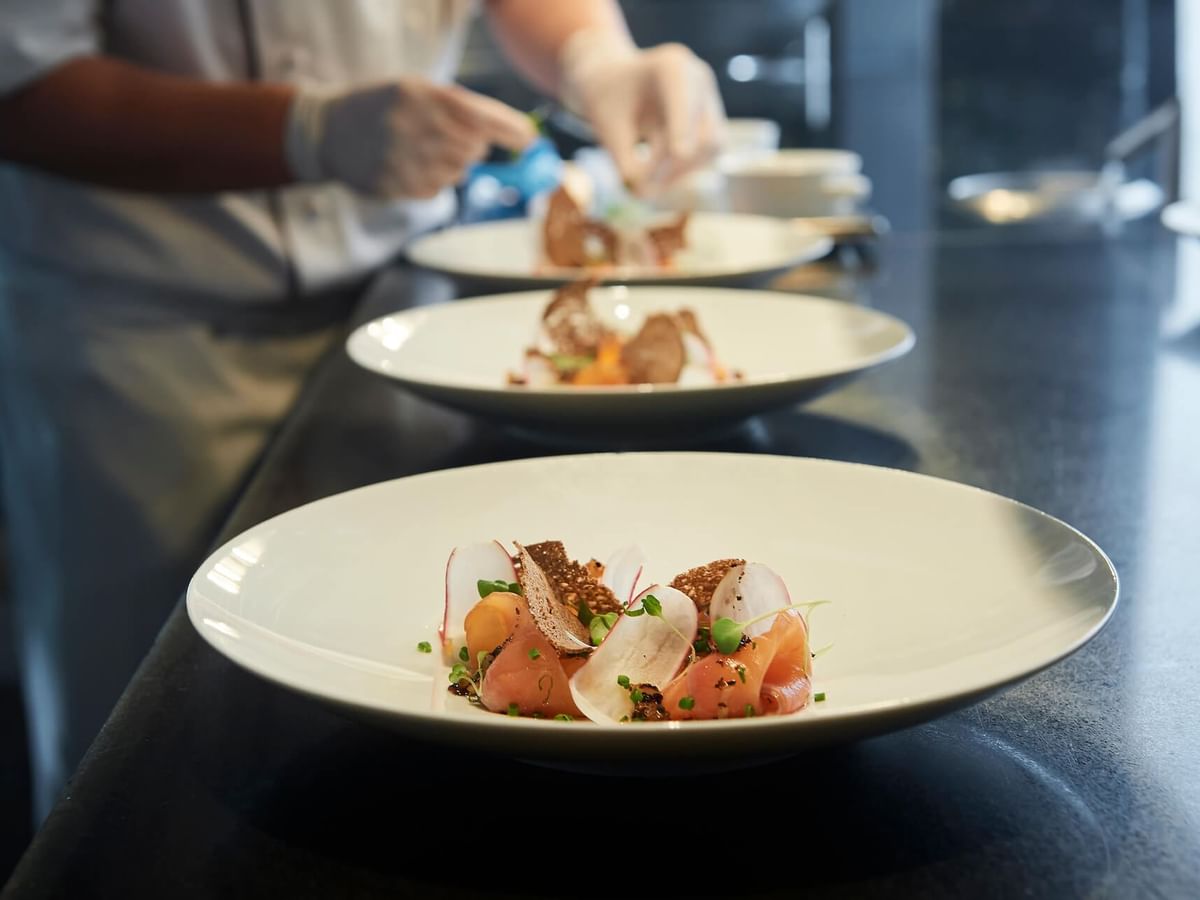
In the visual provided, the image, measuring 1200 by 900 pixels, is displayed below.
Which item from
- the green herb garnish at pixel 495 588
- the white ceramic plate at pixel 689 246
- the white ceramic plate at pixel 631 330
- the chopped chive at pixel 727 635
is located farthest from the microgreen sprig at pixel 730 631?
the white ceramic plate at pixel 689 246

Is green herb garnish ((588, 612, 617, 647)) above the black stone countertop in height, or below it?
above

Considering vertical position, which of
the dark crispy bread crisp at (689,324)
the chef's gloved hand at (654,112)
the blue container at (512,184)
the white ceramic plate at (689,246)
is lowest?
the blue container at (512,184)

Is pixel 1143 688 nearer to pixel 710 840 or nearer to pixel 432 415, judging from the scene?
pixel 710 840

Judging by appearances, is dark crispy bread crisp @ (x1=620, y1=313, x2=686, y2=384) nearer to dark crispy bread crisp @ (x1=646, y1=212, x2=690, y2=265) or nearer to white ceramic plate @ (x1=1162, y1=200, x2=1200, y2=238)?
dark crispy bread crisp @ (x1=646, y1=212, x2=690, y2=265)

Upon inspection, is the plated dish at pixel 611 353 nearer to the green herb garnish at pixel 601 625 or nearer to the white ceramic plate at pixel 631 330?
the white ceramic plate at pixel 631 330

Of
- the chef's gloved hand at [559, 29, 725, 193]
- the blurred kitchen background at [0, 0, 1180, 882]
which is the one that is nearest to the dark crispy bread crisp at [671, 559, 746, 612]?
the chef's gloved hand at [559, 29, 725, 193]

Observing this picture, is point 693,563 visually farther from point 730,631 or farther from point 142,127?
point 142,127

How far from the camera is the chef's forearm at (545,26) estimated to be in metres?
2.28

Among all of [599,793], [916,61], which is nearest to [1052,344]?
[599,793]

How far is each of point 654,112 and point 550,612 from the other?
154cm

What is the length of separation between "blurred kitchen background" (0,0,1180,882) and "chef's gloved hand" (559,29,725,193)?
2.92 meters

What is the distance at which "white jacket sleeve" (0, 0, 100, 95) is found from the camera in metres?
1.67

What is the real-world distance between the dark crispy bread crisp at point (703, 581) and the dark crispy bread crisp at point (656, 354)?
0.48 meters

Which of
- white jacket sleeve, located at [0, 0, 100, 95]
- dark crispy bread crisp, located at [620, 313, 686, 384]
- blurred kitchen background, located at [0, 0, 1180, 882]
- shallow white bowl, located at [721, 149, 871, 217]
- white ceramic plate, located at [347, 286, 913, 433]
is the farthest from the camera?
blurred kitchen background, located at [0, 0, 1180, 882]
